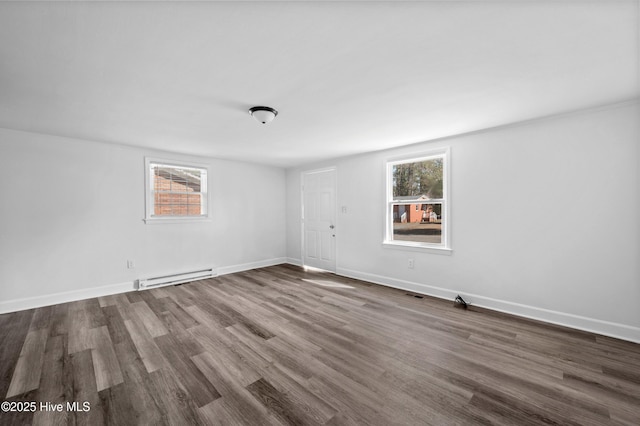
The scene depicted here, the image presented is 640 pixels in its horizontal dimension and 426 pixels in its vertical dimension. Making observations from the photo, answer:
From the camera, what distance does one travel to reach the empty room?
159cm

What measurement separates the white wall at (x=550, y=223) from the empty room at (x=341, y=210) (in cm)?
2

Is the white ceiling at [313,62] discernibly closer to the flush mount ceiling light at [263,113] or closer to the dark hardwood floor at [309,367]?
the flush mount ceiling light at [263,113]

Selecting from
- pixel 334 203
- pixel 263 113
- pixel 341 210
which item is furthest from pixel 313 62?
pixel 334 203

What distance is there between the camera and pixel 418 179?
4.15m

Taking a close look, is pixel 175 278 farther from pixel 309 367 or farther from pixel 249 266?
pixel 309 367

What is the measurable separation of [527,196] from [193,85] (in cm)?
386

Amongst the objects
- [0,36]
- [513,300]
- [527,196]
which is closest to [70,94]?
[0,36]

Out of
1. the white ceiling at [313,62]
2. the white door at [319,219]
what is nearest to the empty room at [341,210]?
→ the white ceiling at [313,62]

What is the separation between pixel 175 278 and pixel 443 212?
185 inches

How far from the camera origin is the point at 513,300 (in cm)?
320

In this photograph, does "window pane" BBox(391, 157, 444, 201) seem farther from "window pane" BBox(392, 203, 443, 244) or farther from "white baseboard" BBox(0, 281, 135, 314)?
"white baseboard" BBox(0, 281, 135, 314)

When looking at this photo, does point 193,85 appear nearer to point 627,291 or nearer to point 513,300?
point 513,300

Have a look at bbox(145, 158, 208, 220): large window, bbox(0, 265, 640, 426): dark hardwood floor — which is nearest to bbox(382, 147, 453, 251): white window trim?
bbox(0, 265, 640, 426): dark hardwood floor

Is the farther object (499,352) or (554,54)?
(499,352)
